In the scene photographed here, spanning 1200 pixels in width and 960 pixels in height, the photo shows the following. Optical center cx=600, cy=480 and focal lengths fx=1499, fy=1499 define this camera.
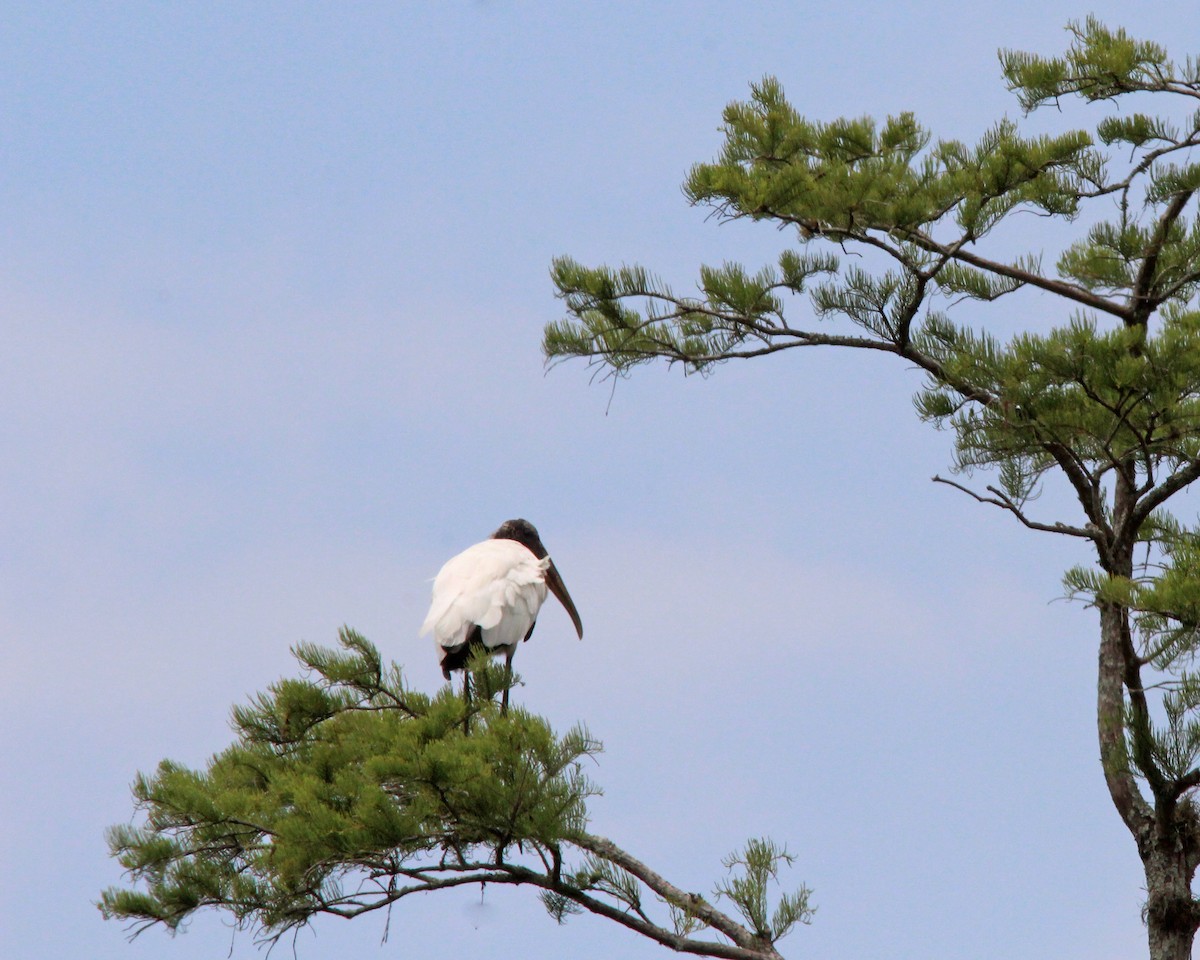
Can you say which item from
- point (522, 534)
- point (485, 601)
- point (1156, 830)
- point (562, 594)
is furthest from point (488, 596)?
point (1156, 830)

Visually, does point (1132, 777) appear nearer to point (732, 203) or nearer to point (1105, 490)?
point (1105, 490)

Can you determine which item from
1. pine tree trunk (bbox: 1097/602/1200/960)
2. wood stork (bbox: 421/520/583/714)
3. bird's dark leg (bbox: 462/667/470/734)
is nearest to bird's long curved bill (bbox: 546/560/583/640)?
wood stork (bbox: 421/520/583/714)

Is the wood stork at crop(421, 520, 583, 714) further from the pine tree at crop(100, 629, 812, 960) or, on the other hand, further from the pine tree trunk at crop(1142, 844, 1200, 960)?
the pine tree trunk at crop(1142, 844, 1200, 960)

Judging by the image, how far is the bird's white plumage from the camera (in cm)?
628

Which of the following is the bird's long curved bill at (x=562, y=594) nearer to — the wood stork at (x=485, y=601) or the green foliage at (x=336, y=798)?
the wood stork at (x=485, y=601)

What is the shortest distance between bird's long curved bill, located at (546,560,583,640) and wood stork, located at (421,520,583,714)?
0.28 m

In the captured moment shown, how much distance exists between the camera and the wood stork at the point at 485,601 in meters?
6.29

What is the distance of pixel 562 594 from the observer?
729 centimetres

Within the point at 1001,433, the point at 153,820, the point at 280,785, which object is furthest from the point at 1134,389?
the point at 153,820

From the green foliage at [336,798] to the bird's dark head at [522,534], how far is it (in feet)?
8.29

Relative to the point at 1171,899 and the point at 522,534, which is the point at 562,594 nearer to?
the point at 522,534

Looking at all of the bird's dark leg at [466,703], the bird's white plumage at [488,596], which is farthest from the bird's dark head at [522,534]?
the bird's dark leg at [466,703]

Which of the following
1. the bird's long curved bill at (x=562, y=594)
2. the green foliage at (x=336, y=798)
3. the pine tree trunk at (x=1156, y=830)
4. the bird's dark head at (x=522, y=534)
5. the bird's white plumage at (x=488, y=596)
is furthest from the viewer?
the bird's dark head at (x=522, y=534)

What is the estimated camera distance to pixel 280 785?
A: 494 cm
